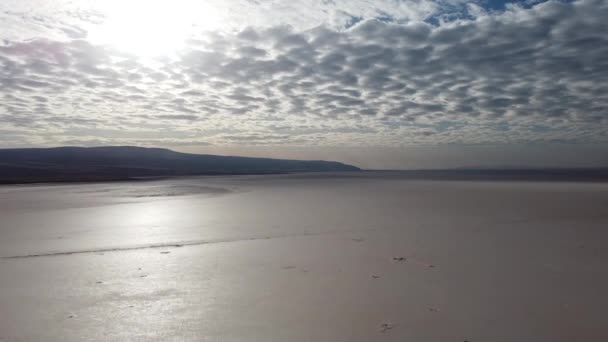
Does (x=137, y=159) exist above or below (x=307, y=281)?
above

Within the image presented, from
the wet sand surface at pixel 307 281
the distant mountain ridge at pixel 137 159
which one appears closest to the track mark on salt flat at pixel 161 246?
the wet sand surface at pixel 307 281

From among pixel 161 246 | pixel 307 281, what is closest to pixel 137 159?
pixel 161 246

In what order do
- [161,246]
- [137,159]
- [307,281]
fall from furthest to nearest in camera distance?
1. [137,159]
2. [161,246]
3. [307,281]

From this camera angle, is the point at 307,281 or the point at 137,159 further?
the point at 137,159

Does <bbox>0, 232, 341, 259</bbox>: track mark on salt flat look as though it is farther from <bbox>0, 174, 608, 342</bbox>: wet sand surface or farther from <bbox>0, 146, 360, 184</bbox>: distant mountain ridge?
<bbox>0, 146, 360, 184</bbox>: distant mountain ridge

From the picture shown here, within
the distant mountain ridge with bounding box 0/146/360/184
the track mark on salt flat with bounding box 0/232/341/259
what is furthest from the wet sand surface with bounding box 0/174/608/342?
the distant mountain ridge with bounding box 0/146/360/184

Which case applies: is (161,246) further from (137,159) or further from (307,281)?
→ (137,159)

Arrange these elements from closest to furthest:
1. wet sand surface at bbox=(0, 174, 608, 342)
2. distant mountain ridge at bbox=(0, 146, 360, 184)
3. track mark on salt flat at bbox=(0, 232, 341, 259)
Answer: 1. wet sand surface at bbox=(0, 174, 608, 342)
2. track mark on salt flat at bbox=(0, 232, 341, 259)
3. distant mountain ridge at bbox=(0, 146, 360, 184)

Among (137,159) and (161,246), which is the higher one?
(137,159)

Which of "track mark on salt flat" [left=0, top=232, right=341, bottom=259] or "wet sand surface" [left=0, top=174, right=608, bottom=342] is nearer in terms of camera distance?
"wet sand surface" [left=0, top=174, right=608, bottom=342]

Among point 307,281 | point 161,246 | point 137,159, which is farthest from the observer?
point 137,159
